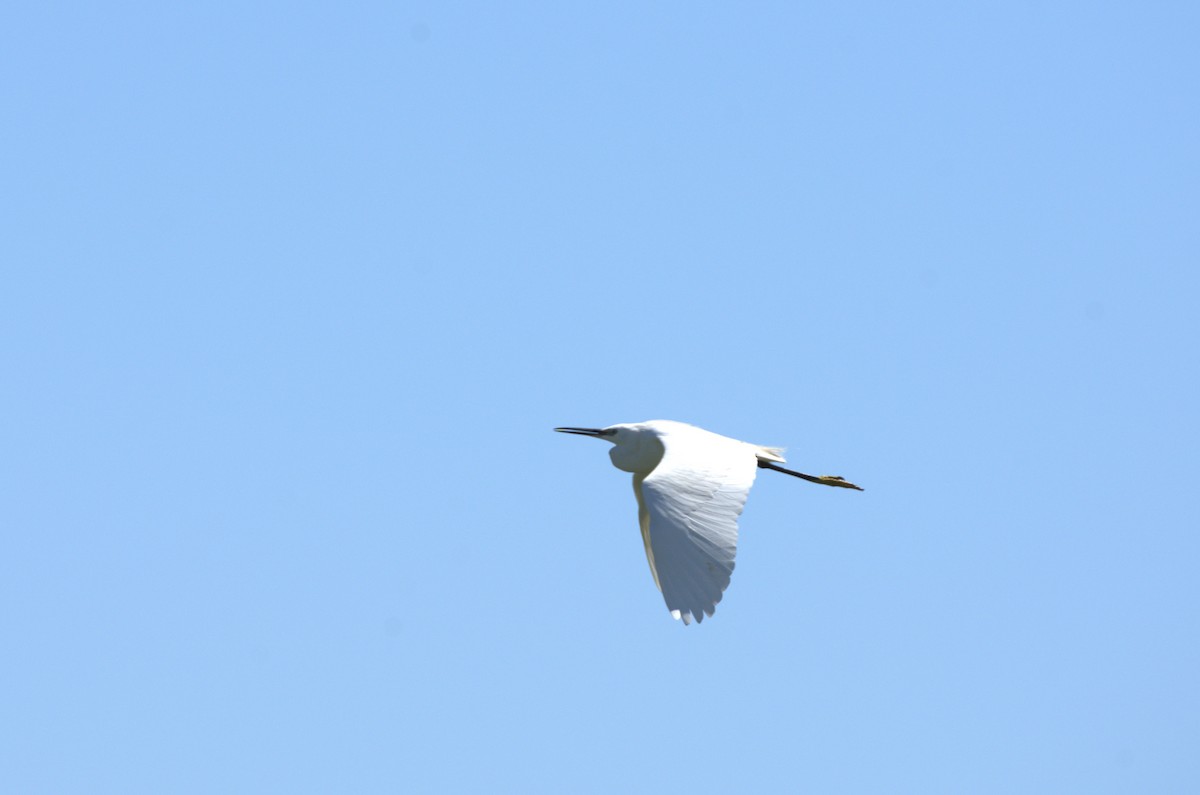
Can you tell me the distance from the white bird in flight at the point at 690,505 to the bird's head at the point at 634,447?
11 mm

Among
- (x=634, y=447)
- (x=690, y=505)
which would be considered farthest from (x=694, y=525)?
(x=634, y=447)

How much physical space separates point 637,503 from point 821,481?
3484mm

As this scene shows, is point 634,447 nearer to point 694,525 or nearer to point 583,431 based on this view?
point 583,431

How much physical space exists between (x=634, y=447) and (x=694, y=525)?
4.79 meters

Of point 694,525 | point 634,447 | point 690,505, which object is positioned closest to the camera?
point 694,525

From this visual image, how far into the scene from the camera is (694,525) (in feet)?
59.8

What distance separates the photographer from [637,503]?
21.9m

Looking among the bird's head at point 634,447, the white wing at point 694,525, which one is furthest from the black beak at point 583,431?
the white wing at point 694,525

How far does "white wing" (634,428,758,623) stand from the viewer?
17656mm

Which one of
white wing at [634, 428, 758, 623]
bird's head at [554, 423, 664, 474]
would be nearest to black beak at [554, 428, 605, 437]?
bird's head at [554, 423, 664, 474]

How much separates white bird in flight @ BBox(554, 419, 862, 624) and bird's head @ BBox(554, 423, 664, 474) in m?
0.01

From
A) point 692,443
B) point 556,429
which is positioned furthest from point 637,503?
point 556,429

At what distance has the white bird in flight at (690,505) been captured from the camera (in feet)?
58.0

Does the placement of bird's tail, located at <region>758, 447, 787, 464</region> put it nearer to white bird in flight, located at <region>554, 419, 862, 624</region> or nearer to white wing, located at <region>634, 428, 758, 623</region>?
white bird in flight, located at <region>554, 419, 862, 624</region>
